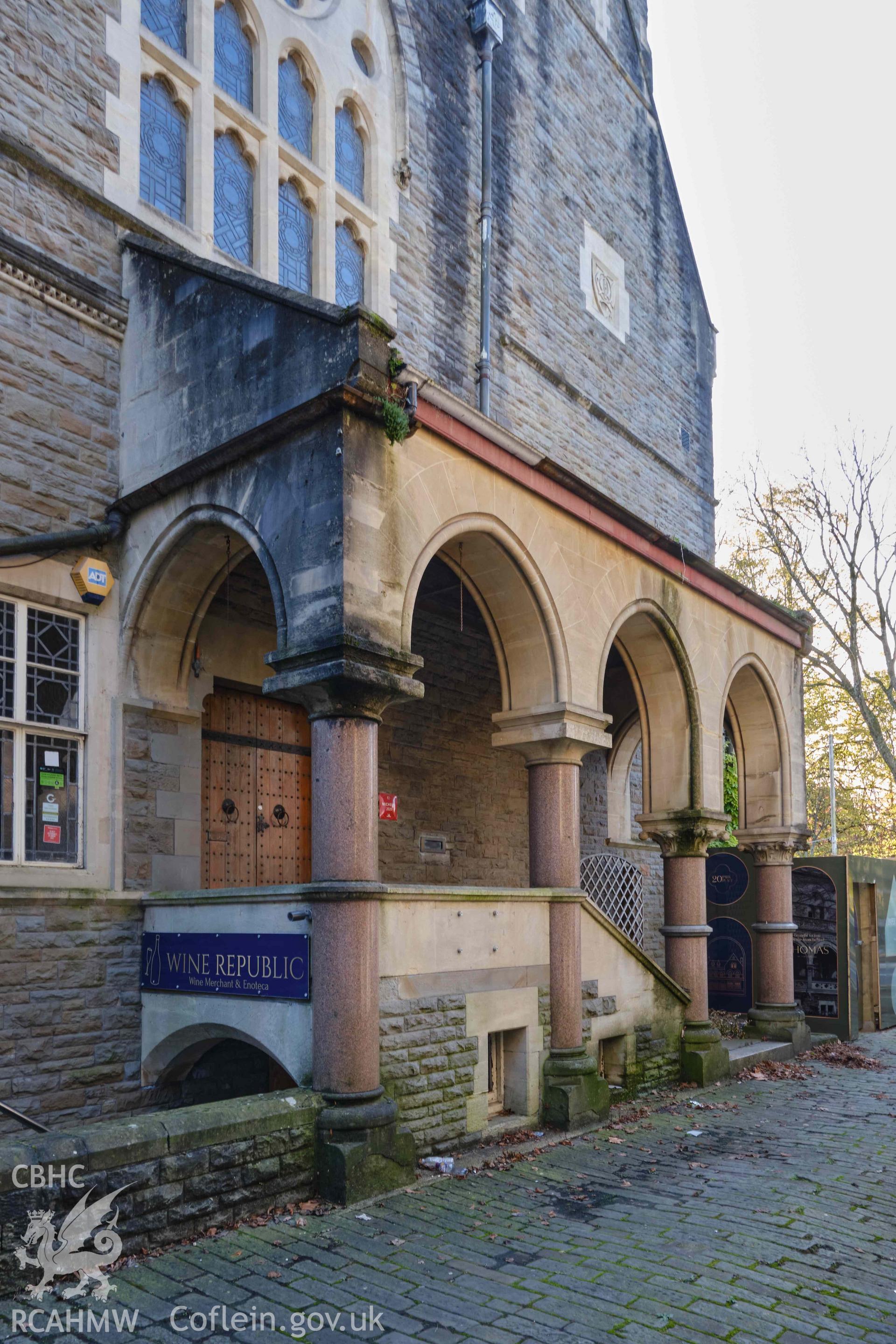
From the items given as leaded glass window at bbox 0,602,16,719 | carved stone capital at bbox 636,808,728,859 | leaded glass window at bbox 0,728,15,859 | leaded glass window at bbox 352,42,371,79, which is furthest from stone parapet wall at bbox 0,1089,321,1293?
leaded glass window at bbox 352,42,371,79

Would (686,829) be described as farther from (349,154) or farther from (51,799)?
(349,154)

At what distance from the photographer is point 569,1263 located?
17.4ft

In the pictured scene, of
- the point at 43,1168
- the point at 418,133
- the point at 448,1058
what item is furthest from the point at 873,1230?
the point at 418,133

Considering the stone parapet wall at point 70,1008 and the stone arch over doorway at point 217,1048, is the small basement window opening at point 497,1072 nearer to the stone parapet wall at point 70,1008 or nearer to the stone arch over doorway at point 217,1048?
the stone arch over doorway at point 217,1048

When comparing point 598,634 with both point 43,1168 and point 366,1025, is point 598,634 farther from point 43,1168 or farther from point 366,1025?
point 43,1168

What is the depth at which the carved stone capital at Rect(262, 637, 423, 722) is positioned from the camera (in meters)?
6.54

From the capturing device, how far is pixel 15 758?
7582 mm

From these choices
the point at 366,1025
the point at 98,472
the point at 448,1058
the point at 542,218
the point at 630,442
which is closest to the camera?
the point at 366,1025

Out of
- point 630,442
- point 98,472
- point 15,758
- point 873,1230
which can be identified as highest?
point 630,442

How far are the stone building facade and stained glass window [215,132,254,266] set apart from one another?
0.11ft

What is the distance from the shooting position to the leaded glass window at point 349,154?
11.5 metres

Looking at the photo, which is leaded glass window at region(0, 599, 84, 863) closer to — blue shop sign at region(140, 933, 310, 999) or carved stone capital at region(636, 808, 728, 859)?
blue shop sign at region(140, 933, 310, 999)

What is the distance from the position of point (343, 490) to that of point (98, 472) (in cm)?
259

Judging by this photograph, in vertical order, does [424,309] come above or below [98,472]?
above
